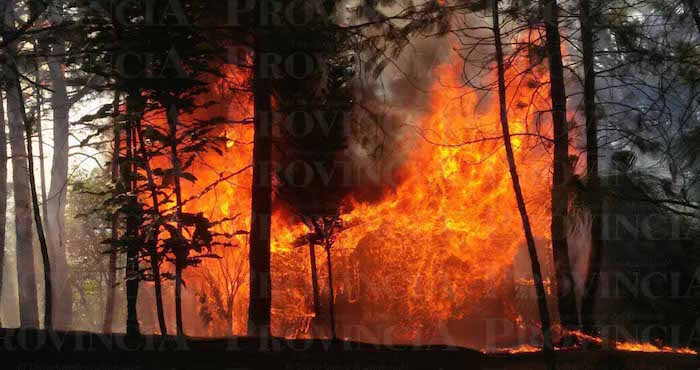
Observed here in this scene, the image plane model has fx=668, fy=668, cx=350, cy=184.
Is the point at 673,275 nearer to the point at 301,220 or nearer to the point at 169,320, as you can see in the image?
the point at 301,220

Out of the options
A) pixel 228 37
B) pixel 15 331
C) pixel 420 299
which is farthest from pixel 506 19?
pixel 420 299

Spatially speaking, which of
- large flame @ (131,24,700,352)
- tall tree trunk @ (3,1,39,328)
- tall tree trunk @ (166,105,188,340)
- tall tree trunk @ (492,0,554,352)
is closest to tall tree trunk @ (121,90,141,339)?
tall tree trunk @ (166,105,188,340)

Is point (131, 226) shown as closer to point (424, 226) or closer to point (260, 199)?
point (260, 199)

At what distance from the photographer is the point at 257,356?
10664 millimetres

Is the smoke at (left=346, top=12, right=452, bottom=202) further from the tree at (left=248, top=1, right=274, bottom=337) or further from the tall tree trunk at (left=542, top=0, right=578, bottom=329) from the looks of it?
the tall tree trunk at (left=542, top=0, right=578, bottom=329)

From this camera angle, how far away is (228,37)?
505 inches

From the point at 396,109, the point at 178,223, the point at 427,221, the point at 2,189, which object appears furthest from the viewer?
the point at 2,189

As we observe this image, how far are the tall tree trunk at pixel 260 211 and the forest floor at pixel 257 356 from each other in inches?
73.0

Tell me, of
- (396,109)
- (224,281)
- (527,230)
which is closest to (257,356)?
(527,230)

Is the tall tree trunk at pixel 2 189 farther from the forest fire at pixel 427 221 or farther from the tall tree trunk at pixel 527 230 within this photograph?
the tall tree trunk at pixel 527 230

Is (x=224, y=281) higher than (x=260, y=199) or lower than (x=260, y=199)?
lower

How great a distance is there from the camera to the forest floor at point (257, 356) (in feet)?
33.6

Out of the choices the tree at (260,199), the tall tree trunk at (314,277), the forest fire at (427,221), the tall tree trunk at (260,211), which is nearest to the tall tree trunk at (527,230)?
the forest fire at (427,221)

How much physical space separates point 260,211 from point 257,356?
10.9 ft
